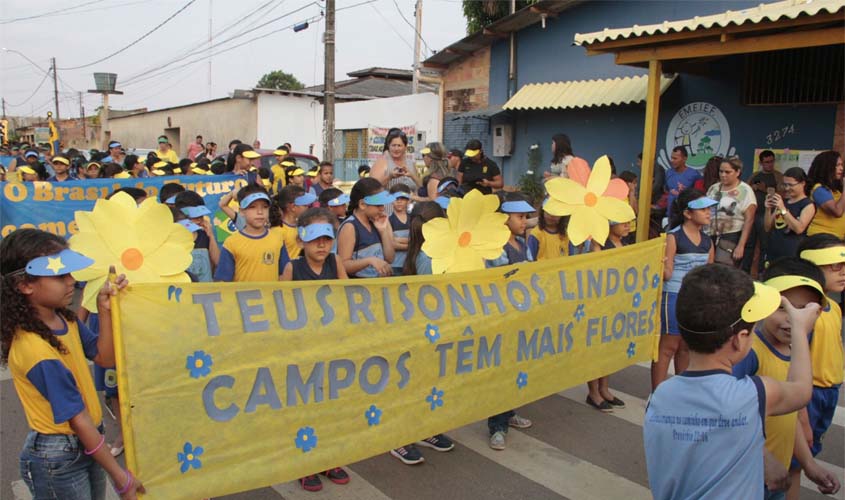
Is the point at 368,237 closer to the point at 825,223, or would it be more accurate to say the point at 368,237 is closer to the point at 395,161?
the point at 395,161


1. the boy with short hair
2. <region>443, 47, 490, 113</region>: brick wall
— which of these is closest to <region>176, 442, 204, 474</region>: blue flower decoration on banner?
the boy with short hair

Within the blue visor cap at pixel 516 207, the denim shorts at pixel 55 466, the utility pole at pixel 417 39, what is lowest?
the denim shorts at pixel 55 466

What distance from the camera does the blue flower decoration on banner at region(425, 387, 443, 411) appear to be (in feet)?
11.1

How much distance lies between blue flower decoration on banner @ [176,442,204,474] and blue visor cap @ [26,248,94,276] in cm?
89

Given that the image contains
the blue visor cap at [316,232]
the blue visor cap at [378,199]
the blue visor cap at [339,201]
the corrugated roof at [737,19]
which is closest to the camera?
the blue visor cap at [316,232]

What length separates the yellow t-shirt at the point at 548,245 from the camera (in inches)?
188

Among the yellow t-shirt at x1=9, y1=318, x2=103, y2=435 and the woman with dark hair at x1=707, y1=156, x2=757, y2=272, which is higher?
the woman with dark hair at x1=707, y1=156, x2=757, y2=272

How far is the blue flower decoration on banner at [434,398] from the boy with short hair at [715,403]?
5.25ft

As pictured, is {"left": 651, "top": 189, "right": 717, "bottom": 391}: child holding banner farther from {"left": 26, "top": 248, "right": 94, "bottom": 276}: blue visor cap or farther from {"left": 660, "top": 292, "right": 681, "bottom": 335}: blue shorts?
{"left": 26, "top": 248, "right": 94, "bottom": 276}: blue visor cap

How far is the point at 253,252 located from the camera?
14.3 ft

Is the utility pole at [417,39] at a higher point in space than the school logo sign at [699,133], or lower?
higher

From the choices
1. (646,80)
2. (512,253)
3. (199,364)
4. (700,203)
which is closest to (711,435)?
(199,364)

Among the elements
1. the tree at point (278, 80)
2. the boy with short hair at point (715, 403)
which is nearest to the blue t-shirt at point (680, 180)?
the boy with short hair at point (715, 403)

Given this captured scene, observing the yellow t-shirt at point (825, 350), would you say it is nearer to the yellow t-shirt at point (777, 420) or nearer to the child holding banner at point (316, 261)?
the yellow t-shirt at point (777, 420)
